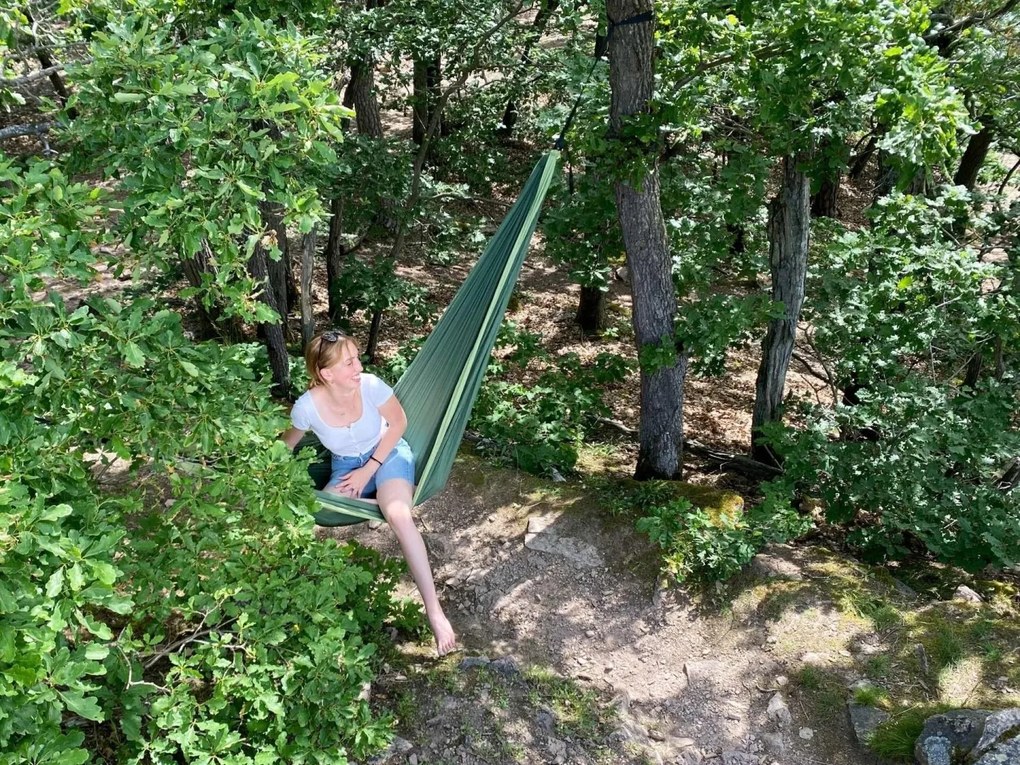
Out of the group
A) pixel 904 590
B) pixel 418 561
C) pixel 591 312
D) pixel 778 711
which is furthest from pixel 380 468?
pixel 591 312

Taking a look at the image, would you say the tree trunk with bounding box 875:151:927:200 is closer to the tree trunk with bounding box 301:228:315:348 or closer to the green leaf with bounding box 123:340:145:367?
the green leaf with bounding box 123:340:145:367

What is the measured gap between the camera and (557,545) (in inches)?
142

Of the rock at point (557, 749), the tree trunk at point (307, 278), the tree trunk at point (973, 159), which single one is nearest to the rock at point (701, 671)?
the rock at point (557, 749)

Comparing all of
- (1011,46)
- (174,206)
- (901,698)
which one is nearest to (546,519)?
(901,698)

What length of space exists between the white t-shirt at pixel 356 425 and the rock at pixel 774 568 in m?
1.57

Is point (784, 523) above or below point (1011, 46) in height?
below

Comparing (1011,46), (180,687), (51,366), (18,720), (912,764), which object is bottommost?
(912,764)

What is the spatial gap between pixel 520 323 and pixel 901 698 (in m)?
4.60

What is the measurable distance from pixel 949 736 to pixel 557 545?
161 centimetres

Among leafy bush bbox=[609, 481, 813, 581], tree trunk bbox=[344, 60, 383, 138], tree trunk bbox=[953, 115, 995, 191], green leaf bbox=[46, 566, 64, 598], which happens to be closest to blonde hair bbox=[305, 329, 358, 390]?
green leaf bbox=[46, 566, 64, 598]

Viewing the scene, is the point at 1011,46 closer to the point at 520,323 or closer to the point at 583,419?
the point at 583,419

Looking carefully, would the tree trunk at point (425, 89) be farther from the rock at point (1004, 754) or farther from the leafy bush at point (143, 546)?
the rock at point (1004, 754)

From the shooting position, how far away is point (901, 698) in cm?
274

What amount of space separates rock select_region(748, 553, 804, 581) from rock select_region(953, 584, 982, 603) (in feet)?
2.11
